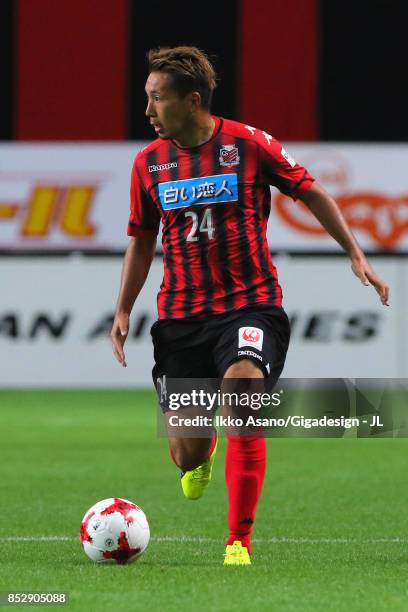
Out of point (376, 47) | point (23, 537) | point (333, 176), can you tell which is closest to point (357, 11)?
point (376, 47)

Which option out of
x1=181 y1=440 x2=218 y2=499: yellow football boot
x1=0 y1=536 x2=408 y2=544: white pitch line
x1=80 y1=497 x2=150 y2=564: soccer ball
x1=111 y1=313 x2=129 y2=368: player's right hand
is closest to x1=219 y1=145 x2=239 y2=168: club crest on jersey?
x1=111 y1=313 x2=129 y2=368: player's right hand

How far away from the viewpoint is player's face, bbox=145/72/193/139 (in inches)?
221

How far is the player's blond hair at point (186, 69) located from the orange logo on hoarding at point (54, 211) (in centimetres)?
1107

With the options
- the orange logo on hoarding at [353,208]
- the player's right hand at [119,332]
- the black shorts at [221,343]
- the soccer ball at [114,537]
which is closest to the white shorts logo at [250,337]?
the black shorts at [221,343]

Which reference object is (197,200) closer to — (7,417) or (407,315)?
(7,417)

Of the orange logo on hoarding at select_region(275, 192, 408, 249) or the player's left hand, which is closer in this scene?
the player's left hand

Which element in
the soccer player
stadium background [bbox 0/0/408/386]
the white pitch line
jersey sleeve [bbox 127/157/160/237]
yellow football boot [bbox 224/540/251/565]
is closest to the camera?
yellow football boot [bbox 224/540/251/565]

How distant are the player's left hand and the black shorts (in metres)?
0.40

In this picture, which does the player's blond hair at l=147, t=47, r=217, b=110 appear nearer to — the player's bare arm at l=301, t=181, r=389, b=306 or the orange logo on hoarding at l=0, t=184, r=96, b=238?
the player's bare arm at l=301, t=181, r=389, b=306

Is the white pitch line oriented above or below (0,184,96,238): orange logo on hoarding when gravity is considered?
above

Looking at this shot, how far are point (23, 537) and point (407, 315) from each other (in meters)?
8.20

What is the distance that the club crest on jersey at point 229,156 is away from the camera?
5656 mm

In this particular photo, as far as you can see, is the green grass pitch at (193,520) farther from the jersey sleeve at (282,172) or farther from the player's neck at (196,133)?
the player's neck at (196,133)

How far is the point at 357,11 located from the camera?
17.8 metres
